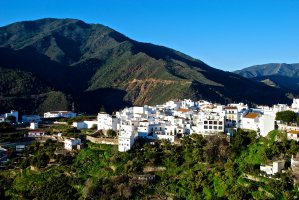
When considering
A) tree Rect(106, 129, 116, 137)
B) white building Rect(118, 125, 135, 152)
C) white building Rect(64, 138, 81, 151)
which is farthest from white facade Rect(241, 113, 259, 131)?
white building Rect(64, 138, 81, 151)

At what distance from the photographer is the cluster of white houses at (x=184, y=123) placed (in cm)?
3925

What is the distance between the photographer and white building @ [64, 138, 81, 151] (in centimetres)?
4300

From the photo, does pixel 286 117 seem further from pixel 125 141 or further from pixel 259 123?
pixel 125 141


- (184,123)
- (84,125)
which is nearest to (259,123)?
(184,123)

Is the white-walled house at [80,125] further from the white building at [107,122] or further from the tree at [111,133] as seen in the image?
the tree at [111,133]

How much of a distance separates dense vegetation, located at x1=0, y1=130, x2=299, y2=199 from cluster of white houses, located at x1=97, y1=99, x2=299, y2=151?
1.43 meters

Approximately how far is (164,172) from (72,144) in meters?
12.2

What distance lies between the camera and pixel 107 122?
47.3 meters

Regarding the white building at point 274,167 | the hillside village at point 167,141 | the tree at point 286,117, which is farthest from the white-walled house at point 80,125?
the white building at point 274,167

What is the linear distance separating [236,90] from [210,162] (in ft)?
325

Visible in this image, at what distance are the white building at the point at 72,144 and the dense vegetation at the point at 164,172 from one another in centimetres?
137

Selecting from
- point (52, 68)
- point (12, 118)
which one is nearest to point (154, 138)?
point (12, 118)

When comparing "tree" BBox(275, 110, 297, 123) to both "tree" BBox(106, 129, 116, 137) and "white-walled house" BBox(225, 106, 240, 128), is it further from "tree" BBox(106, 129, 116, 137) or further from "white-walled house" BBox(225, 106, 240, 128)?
"tree" BBox(106, 129, 116, 137)

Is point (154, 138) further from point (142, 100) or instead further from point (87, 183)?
point (142, 100)
